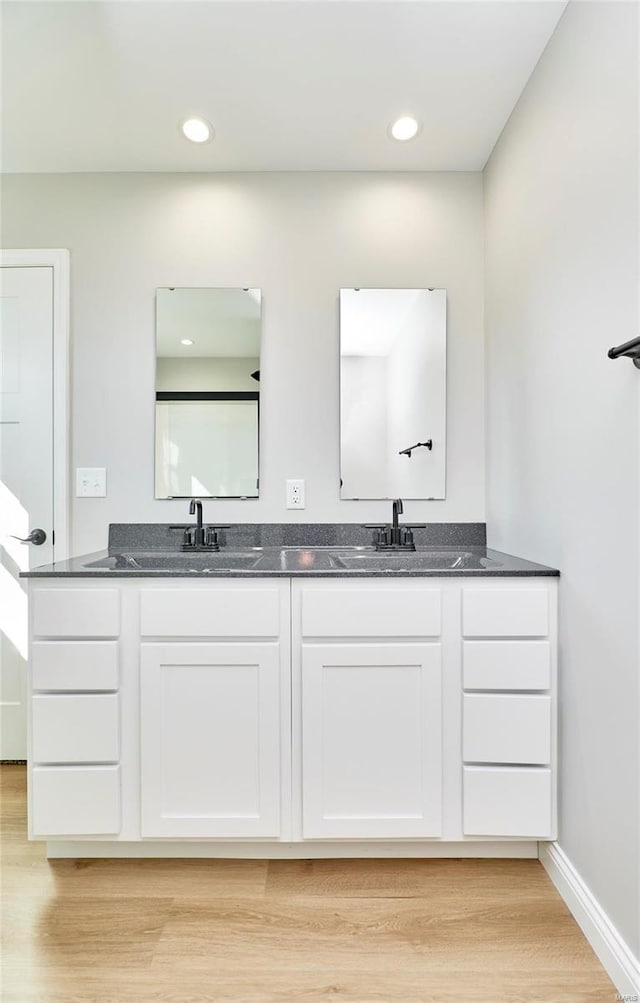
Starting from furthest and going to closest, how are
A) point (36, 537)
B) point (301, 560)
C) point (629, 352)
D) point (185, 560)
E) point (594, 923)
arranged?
point (36, 537)
point (301, 560)
point (185, 560)
point (594, 923)
point (629, 352)

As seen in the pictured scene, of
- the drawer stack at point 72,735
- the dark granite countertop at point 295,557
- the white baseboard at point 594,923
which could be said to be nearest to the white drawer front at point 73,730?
the drawer stack at point 72,735

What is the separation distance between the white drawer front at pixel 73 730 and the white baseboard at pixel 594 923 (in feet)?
4.30

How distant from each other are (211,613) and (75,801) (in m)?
0.68

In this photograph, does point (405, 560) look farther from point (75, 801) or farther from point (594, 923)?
point (75, 801)

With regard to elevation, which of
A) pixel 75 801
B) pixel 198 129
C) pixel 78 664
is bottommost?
pixel 75 801

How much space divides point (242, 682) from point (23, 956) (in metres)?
0.82

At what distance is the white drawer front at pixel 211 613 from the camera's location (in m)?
1.67

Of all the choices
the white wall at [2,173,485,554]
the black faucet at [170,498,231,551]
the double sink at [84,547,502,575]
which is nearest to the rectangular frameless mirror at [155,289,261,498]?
the white wall at [2,173,485,554]

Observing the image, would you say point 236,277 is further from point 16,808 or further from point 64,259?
point 16,808

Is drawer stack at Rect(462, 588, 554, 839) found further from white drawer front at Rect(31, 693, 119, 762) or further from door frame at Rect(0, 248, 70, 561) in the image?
door frame at Rect(0, 248, 70, 561)

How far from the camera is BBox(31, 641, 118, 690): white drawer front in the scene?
1.67 m

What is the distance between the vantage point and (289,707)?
1.67m

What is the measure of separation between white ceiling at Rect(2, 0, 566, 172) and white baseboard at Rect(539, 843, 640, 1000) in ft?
7.89

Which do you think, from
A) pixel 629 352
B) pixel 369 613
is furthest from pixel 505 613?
pixel 629 352
